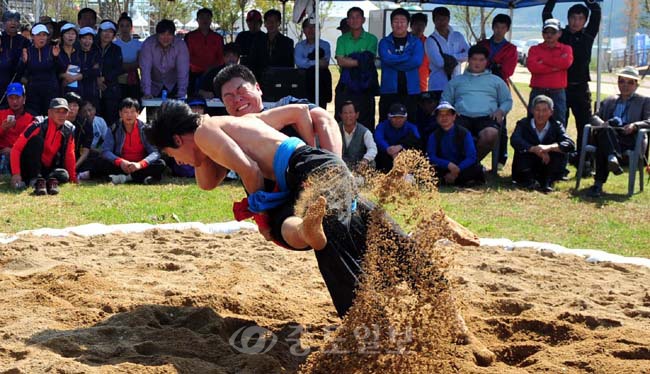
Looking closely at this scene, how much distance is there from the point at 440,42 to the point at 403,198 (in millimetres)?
6081

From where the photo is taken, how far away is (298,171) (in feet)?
12.2

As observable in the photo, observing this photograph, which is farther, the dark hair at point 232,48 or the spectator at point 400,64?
the dark hair at point 232,48

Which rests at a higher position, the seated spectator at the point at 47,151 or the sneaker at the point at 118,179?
the seated spectator at the point at 47,151

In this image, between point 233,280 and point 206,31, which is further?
point 206,31

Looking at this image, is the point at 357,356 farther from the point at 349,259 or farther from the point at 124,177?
the point at 124,177

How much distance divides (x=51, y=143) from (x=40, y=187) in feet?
2.12

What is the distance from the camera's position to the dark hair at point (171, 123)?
154 inches

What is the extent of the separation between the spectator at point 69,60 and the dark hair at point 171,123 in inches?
216

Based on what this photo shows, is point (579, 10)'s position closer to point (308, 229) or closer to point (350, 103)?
point (350, 103)

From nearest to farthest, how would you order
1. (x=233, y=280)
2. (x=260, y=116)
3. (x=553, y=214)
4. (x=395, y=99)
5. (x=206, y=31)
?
1. (x=260, y=116)
2. (x=233, y=280)
3. (x=553, y=214)
4. (x=395, y=99)
5. (x=206, y=31)

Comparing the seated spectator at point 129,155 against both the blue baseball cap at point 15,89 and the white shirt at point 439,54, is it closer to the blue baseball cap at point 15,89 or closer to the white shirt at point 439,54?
the blue baseball cap at point 15,89

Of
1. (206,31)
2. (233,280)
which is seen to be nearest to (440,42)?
(206,31)

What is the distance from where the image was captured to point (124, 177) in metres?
8.50

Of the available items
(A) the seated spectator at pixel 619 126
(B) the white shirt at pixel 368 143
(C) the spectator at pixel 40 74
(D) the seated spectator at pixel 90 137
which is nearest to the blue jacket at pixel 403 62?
(B) the white shirt at pixel 368 143
